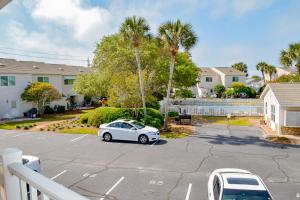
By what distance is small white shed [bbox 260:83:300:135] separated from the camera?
79.4 ft

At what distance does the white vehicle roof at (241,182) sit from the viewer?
9.26 m

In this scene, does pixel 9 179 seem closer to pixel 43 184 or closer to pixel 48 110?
pixel 43 184

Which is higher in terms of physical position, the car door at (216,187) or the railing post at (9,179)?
the railing post at (9,179)

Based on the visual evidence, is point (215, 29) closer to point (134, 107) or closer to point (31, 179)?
point (31, 179)

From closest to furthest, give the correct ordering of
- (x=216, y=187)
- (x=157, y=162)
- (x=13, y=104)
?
1. (x=216, y=187)
2. (x=157, y=162)
3. (x=13, y=104)

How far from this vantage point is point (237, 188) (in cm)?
916

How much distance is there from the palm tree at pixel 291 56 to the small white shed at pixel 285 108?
14.0m

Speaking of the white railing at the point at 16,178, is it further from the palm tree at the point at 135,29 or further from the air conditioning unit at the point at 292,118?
the air conditioning unit at the point at 292,118

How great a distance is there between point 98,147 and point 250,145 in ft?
34.7

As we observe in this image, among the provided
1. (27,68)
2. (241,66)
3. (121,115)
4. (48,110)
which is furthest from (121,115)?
(241,66)

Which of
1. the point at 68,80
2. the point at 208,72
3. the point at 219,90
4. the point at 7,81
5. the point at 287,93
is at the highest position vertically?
the point at 208,72

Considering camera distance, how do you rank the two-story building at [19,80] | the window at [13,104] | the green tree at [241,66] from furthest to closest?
1. the green tree at [241,66]
2. the window at [13,104]
3. the two-story building at [19,80]

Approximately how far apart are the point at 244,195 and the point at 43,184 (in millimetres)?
8126

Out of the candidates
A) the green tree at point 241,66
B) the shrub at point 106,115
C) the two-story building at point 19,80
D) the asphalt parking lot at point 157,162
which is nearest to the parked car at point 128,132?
the asphalt parking lot at point 157,162
